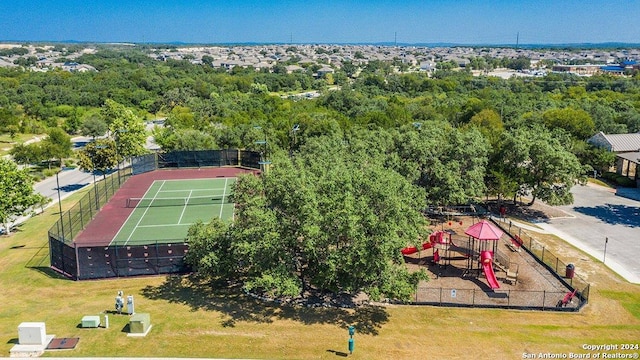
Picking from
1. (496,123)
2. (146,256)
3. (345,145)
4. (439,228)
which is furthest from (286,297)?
(496,123)

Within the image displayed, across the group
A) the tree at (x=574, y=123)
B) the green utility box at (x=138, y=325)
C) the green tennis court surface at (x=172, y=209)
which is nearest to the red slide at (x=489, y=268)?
the green utility box at (x=138, y=325)

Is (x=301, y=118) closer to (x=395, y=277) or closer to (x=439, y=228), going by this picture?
(x=439, y=228)

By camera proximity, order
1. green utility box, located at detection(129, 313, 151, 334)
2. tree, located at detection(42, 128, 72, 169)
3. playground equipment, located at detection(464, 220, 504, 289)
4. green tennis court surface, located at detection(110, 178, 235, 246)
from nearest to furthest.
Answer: green utility box, located at detection(129, 313, 151, 334) < playground equipment, located at detection(464, 220, 504, 289) < green tennis court surface, located at detection(110, 178, 235, 246) < tree, located at detection(42, 128, 72, 169)

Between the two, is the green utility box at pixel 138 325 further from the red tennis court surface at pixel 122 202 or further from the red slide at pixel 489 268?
the red slide at pixel 489 268

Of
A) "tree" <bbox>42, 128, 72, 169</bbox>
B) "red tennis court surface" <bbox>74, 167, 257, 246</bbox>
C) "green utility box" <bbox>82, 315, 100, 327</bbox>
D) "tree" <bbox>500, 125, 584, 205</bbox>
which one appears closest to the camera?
"green utility box" <bbox>82, 315, 100, 327</bbox>

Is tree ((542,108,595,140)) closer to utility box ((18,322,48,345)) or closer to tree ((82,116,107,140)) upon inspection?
utility box ((18,322,48,345))

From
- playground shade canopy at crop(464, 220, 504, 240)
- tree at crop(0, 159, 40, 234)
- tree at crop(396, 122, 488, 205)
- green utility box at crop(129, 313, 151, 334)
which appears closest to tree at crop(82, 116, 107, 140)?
tree at crop(0, 159, 40, 234)

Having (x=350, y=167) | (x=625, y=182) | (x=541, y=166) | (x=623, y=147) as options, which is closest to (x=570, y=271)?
(x=541, y=166)
